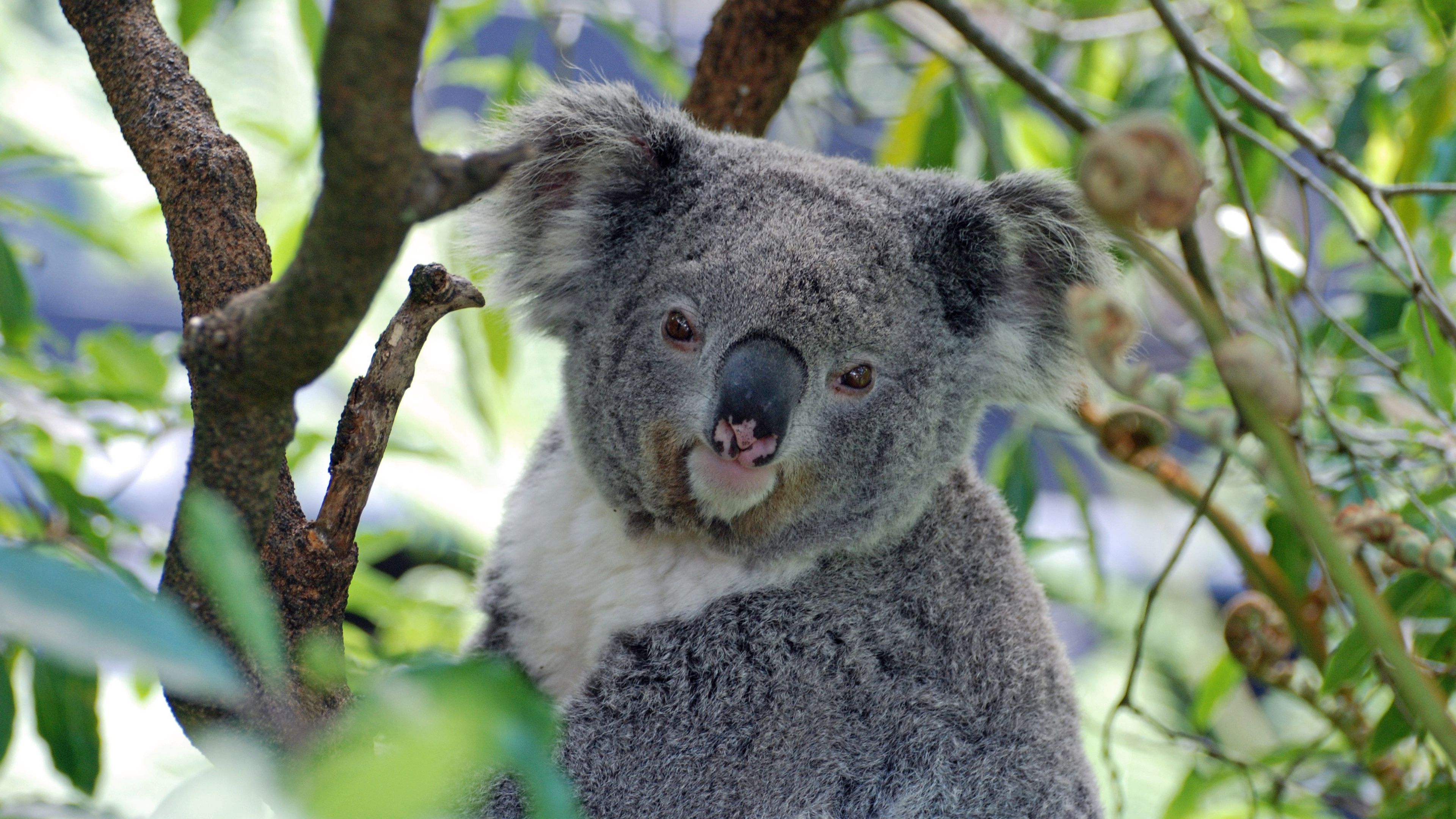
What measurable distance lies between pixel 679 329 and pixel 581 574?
0.47 m

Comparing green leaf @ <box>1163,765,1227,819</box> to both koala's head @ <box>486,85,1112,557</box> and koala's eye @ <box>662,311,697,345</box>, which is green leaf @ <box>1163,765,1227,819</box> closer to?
koala's head @ <box>486,85,1112,557</box>

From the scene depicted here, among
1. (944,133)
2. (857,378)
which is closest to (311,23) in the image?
(944,133)

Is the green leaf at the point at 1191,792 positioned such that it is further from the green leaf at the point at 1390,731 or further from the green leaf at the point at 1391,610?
the green leaf at the point at 1391,610

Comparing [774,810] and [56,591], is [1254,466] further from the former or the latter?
[774,810]

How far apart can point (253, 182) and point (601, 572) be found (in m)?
0.78

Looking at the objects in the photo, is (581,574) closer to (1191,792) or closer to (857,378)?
(857,378)

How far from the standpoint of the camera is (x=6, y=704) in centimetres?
144

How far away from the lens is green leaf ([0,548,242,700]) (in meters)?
0.42

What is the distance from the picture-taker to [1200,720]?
2.58 metres

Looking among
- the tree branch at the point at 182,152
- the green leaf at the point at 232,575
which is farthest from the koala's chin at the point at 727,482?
the green leaf at the point at 232,575

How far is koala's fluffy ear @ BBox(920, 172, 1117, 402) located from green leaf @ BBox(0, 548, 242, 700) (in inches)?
50.8

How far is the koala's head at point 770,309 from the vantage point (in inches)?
57.3

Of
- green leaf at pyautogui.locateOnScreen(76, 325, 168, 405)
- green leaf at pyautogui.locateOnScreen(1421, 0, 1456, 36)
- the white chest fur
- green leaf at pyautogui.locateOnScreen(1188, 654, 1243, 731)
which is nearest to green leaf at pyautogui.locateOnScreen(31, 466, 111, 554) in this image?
green leaf at pyautogui.locateOnScreen(76, 325, 168, 405)

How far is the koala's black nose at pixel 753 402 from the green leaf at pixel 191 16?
1246mm
